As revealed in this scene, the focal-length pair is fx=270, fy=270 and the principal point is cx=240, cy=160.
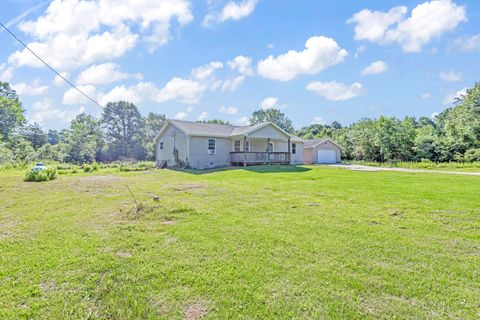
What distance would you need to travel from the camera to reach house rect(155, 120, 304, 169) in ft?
71.0

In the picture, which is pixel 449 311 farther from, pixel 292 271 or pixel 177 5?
pixel 177 5

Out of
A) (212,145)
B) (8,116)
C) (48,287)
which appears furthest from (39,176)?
(8,116)

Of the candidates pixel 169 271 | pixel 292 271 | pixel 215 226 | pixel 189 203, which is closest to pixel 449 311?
pixel 292 271

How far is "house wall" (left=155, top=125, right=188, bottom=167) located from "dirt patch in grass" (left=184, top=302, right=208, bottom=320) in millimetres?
19176

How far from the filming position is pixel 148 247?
4363 millimetres

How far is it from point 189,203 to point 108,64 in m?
13.9

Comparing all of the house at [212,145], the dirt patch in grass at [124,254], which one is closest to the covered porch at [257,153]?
the house at [212,145]

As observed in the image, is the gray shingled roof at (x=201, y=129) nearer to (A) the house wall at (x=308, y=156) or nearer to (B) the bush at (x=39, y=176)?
(B) the bush at (x=39, y=176)

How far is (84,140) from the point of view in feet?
147

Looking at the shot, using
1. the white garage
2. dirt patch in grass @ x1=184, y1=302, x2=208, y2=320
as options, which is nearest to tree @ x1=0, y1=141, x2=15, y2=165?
the white garage

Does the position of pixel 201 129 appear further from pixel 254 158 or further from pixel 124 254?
pixel 124 254

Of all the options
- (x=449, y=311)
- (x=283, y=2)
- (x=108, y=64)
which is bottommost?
(x=449, y=311)

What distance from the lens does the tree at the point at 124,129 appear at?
54438mm

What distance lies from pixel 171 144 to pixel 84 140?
28.9 m
